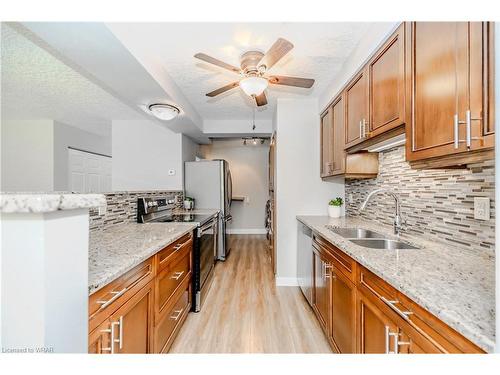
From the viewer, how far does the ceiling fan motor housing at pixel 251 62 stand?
174cm

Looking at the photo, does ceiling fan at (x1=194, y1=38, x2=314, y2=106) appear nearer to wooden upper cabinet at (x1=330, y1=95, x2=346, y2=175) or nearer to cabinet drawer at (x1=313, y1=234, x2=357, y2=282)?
wooden upper cabinet at (x1=330, y1=95, x2=346, y2=175)

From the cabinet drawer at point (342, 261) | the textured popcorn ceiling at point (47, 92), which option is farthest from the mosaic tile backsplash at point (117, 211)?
the cabinet drawer at point (342, 261)

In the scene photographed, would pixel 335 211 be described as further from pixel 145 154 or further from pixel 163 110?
pixel 145 154

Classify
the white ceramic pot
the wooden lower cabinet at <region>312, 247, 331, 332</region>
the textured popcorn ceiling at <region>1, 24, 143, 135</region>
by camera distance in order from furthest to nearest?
the white ceramic pot
the textured popcorn ceiling at <region>1, 24, 143, 135</region>
the wooden lower cabinet at <region>312, 247, 331, 332</region>

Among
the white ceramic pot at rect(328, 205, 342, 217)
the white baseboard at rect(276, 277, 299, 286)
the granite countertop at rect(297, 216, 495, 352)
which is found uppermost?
the white ceramic pot at rect(328, 205, 342, 217)

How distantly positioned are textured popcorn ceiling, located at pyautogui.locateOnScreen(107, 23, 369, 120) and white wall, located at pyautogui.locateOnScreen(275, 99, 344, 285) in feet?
1.53

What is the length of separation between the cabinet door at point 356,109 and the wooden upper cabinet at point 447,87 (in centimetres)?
50

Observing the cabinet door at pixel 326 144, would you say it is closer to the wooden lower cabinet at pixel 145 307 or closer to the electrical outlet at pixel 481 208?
the electrical outlet at pixel 481 208

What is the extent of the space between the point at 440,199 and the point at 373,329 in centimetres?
93

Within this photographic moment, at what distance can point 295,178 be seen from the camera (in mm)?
2943

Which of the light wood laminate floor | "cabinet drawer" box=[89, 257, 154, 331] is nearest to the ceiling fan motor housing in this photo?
"cabinet drawer" box=[89, 257, 154, 331]

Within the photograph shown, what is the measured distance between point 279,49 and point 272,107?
1873mm

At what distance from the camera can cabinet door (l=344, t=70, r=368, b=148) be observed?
1.76 metres
